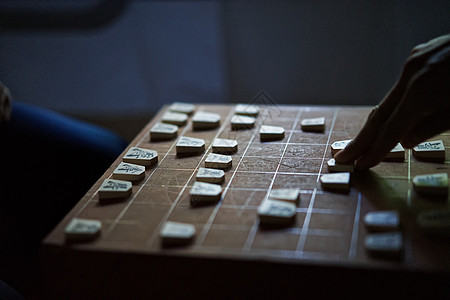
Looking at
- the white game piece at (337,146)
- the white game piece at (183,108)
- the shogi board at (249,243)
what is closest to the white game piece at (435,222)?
the shogi board at (249,243)

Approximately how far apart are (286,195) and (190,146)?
31 centimetres

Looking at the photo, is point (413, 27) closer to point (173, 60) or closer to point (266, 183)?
point (173, 60)

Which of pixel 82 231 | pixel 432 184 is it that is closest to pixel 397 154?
pixel 432 184

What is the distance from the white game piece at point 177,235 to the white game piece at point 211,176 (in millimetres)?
180

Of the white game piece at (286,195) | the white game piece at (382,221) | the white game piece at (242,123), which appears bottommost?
the white game piece at (242,123)

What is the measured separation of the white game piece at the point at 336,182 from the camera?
101 centimetres

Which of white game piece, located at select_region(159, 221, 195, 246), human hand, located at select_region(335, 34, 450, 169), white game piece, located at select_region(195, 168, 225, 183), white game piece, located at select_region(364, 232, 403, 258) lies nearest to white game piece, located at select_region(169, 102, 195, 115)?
white game piece, located at select_region(195, 168, 225, 183)

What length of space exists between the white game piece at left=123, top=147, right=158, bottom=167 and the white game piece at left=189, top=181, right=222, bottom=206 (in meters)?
0.18

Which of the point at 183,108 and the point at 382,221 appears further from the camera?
the point at 183,108

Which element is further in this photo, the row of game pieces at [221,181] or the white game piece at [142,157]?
the white game piece at [142,157]

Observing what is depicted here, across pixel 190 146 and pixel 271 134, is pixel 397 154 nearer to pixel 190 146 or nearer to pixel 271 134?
pixel 271 134

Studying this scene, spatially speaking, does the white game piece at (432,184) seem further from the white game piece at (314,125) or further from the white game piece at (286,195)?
the white game piece at (314,125)

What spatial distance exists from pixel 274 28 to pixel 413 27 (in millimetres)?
515

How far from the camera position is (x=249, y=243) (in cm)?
87
